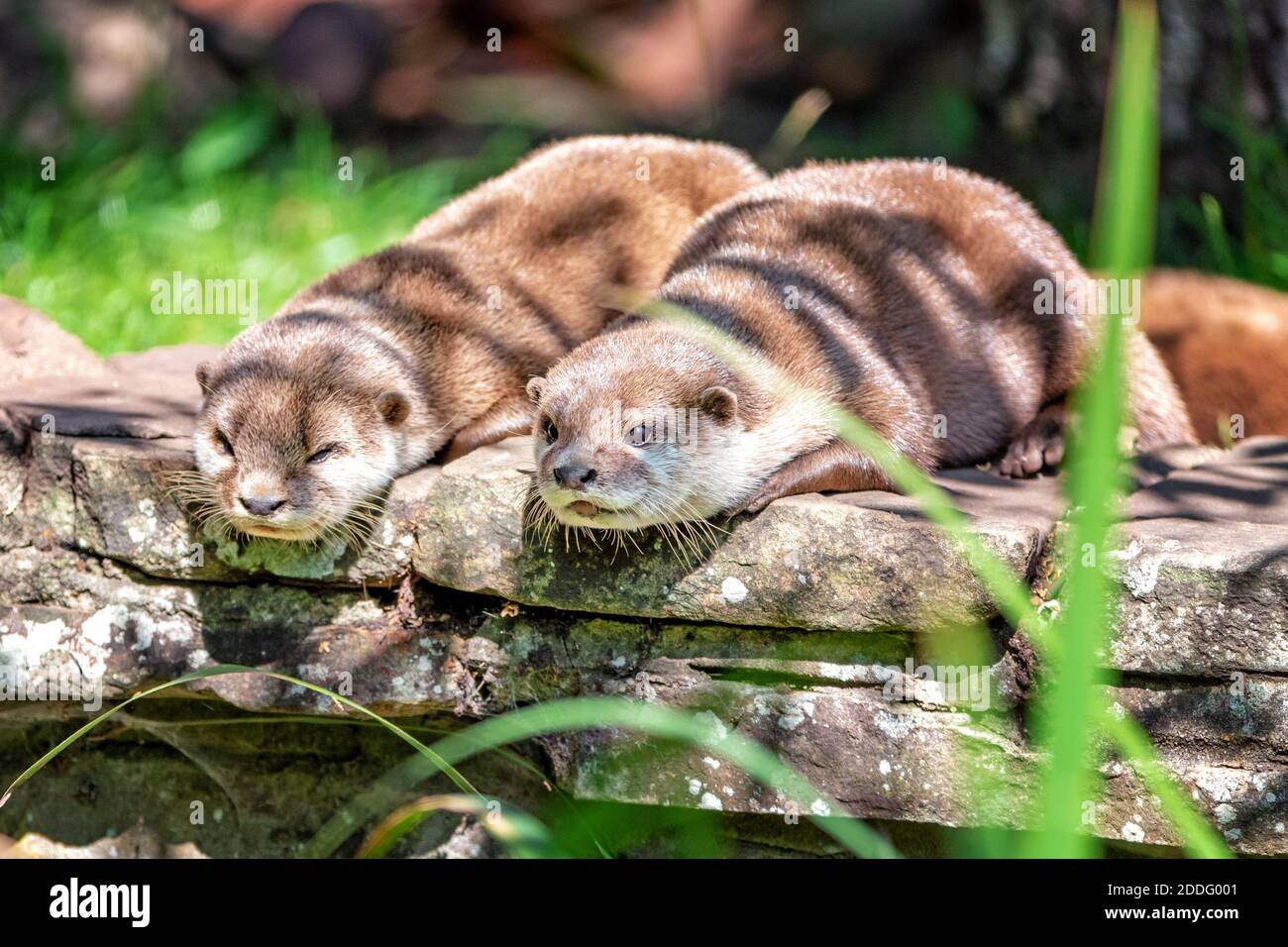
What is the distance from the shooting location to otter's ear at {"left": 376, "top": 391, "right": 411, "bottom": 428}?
14.7ft

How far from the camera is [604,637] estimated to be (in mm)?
3998

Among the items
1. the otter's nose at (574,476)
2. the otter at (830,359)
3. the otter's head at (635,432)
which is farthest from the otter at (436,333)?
the otter's nose at (574,476)

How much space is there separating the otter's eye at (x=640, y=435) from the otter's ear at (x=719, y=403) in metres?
0.20

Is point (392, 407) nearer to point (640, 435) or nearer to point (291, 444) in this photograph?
point (291, 444)

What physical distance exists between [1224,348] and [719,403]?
2496 millimetres

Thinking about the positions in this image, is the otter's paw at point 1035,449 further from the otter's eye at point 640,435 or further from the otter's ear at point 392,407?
the otter's ear at point 392,407

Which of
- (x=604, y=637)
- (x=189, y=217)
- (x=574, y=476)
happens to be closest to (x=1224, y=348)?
(x=604, y=637)

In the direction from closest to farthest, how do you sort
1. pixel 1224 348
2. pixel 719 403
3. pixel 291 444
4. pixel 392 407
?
pixel 719 403
pixel 291 444
pixel 392 407
pixel 1224 348

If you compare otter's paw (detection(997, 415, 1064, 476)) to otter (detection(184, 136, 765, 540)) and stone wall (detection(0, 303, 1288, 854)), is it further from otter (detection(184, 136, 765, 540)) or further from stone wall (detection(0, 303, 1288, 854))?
otter (detection(184, 136, 765, 540))

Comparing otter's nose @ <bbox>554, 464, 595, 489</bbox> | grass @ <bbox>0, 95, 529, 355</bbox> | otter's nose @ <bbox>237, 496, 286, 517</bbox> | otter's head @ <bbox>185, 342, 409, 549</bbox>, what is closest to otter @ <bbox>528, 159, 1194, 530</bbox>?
otter's nose @ <bbox>554, 464, 595, 489</bbox>

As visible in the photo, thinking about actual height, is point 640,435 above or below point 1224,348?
below

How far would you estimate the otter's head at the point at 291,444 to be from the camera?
160 inches

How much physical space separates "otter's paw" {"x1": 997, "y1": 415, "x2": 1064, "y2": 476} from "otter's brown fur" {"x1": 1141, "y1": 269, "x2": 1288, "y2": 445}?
3.09 feet
